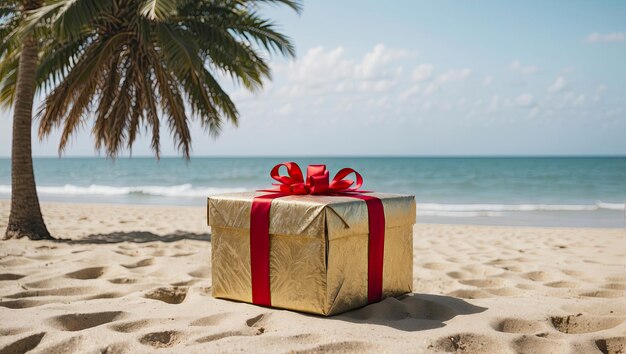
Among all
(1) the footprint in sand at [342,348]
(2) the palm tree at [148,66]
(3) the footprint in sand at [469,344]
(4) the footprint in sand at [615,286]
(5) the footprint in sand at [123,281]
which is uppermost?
(2) the palm tree at [148,66]

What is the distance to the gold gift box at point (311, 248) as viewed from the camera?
221 cm

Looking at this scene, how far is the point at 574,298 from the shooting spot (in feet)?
9.53

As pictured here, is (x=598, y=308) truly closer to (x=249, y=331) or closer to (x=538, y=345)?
(x=538, y=345)

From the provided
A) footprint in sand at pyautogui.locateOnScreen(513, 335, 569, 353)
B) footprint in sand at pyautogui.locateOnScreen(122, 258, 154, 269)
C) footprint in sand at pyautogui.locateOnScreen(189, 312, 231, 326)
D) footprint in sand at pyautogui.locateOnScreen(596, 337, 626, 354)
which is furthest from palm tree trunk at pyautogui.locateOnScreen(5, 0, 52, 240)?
footprint in sand at pyautogui.locateOnScreen(596, 337, 626, 354)

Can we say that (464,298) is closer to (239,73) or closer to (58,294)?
(58,294)

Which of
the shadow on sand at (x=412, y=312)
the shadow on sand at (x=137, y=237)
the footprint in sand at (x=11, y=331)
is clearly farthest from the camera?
the shadow on sand at (x=137, y=237)

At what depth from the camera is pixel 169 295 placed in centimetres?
294

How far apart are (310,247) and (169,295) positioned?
1.09m

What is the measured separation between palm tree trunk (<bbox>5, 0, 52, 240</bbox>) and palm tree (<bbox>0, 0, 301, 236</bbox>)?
25cm

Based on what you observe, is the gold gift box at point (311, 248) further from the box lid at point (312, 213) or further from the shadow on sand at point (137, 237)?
the shadow on sand at point (137, 237)

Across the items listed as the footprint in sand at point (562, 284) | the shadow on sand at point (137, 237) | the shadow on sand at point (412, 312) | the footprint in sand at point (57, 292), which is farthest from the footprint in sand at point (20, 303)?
the footprint in sand at point (562, 284)

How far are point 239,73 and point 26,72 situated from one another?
2.55m

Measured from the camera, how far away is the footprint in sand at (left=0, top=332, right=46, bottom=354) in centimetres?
203

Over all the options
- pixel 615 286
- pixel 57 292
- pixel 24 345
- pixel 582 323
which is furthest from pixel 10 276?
pixel 615 286
